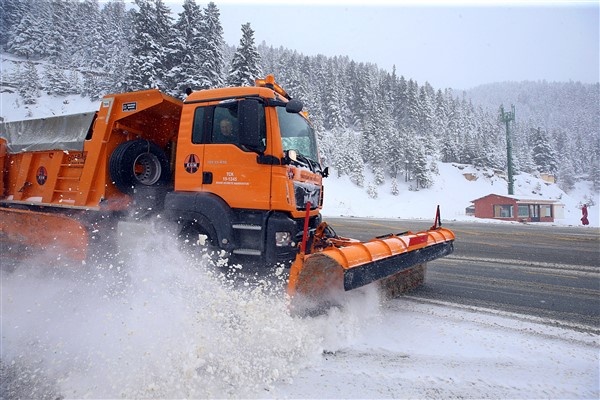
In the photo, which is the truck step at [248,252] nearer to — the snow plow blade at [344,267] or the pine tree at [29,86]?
the snow plow blade at [344,267]

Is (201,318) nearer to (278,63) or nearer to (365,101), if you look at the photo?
(365,101)

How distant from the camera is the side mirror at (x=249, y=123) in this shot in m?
3.92

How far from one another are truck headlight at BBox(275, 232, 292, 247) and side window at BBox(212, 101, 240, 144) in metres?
1.25

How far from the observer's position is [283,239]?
398cm

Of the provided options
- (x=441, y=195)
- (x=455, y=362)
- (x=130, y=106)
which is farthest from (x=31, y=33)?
(x=455, y=362)

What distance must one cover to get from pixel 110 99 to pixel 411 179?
55.0m

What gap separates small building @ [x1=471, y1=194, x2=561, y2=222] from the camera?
32.5 meters

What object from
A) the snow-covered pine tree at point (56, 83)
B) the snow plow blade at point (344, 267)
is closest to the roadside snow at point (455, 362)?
the snow plow blade at point (344, 267)

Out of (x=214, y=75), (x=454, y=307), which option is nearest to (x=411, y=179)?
(x=214, y=75)

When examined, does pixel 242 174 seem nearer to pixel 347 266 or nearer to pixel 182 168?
pixel 182 168

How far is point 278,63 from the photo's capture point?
80.6 m

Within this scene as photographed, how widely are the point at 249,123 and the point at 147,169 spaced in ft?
7.25

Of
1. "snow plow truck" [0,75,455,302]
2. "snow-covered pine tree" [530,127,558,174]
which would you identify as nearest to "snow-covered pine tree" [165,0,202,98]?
"snow plow truck" [0,75,455,302]

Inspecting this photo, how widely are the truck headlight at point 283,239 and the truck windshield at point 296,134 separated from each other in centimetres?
103
